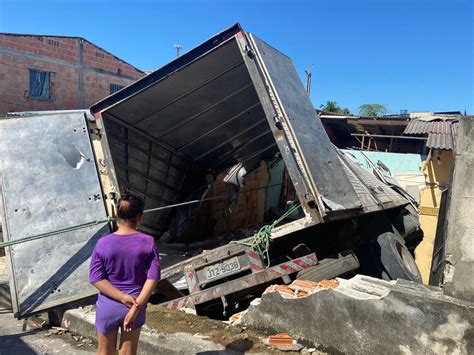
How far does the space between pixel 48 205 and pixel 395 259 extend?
4.13m

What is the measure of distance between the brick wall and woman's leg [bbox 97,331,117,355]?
18.5 meters

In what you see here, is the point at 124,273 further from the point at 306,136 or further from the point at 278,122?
the point at 306,136

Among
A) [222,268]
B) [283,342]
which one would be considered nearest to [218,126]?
[222,268]

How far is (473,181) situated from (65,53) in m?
21.5

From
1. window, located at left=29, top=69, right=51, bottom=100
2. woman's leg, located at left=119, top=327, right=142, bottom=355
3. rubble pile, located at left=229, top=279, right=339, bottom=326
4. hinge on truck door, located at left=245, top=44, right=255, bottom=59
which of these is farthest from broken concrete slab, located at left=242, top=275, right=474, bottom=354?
window, located at left=29, top=69, right=51, bottom=100

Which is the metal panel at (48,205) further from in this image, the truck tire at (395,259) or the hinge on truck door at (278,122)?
the truck tire at (395,259)

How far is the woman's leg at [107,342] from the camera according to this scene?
276cm

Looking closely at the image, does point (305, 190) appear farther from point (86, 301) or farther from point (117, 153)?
point (117, 153)

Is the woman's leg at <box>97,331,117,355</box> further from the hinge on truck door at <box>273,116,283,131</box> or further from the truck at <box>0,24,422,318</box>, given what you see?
the hinge on truck door at <box>273,116,283,131</box>

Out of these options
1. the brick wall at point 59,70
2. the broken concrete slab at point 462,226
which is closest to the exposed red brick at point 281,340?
the broken concrete slab at point 462,226

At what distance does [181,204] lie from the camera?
17.3 ft

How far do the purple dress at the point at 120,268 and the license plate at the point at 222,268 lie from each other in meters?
1.93

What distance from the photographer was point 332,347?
3.37m

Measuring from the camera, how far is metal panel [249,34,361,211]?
14.8 ft
